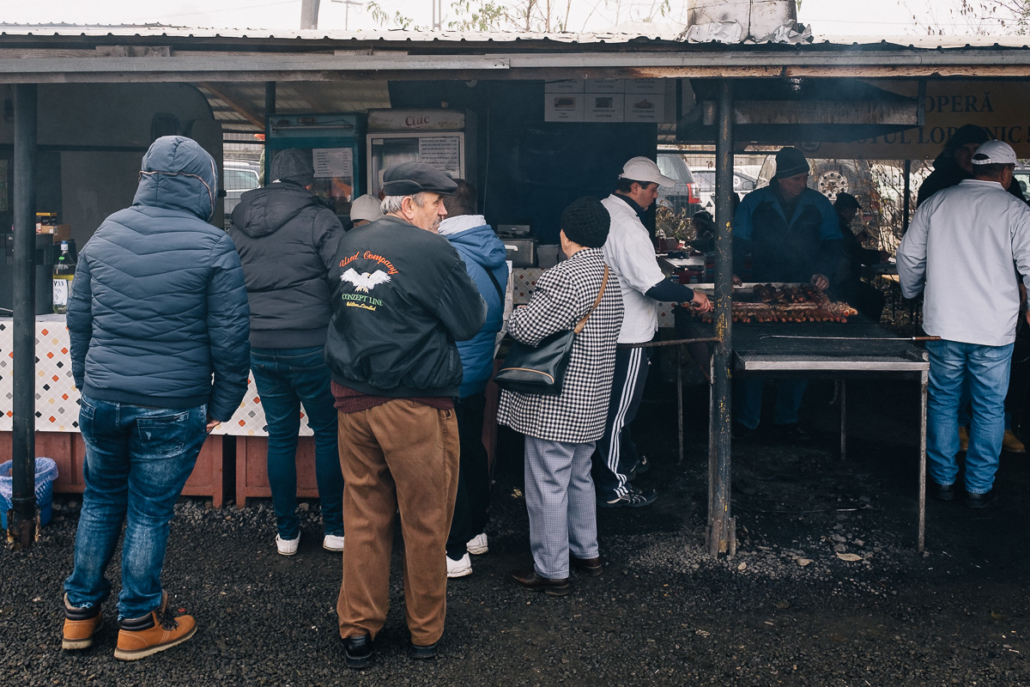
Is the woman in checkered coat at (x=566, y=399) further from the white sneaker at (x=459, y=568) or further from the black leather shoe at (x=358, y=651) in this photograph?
the black leather shoe at (x=358, y=651)

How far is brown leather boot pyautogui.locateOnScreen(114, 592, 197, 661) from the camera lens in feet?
11.7

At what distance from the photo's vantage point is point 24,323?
470cm

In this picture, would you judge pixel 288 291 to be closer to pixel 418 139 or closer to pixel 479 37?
pixel 479 37

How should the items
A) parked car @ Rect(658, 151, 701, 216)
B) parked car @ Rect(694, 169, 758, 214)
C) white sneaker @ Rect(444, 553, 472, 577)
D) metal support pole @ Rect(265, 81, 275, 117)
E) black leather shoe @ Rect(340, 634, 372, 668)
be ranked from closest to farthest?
black leather shoe @ Rect(340, 634, 372, 668)
white sneaker @ Rect(444, 553, 472, 577)
metal support pole @ Rect(265, 81, 275, 117)
parked car @ Rect(658, 151, 701, 216)
parked car @ Rect(694, 169, 758, 214)

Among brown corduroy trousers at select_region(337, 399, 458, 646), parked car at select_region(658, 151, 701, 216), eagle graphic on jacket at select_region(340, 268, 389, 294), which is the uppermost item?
parked car at select_region(658, 151, 701, 216)

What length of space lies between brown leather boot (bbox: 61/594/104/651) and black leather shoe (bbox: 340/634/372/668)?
1057 mm

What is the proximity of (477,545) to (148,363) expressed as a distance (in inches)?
78.6

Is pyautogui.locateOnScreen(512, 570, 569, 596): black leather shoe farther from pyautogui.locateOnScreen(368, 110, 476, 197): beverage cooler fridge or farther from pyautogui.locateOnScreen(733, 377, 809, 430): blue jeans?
pyautogui.locateOnScreen(368, 110, 476, 197): beverage cooler fridge

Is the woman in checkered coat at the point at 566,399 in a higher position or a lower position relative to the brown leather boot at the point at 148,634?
higher

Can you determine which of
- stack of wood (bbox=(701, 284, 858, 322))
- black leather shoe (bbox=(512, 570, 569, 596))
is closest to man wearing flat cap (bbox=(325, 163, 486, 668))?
black leather shoe (bbox=(512, 570, 569, 596))

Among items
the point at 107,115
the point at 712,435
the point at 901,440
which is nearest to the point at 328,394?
the point at 712,435

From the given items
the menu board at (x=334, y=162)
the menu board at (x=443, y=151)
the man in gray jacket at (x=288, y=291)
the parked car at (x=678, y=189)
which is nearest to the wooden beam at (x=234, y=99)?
the menu board at (x=334, y=162)

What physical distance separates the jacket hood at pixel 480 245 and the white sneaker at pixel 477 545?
143cm

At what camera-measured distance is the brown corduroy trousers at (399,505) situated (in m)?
3.35
